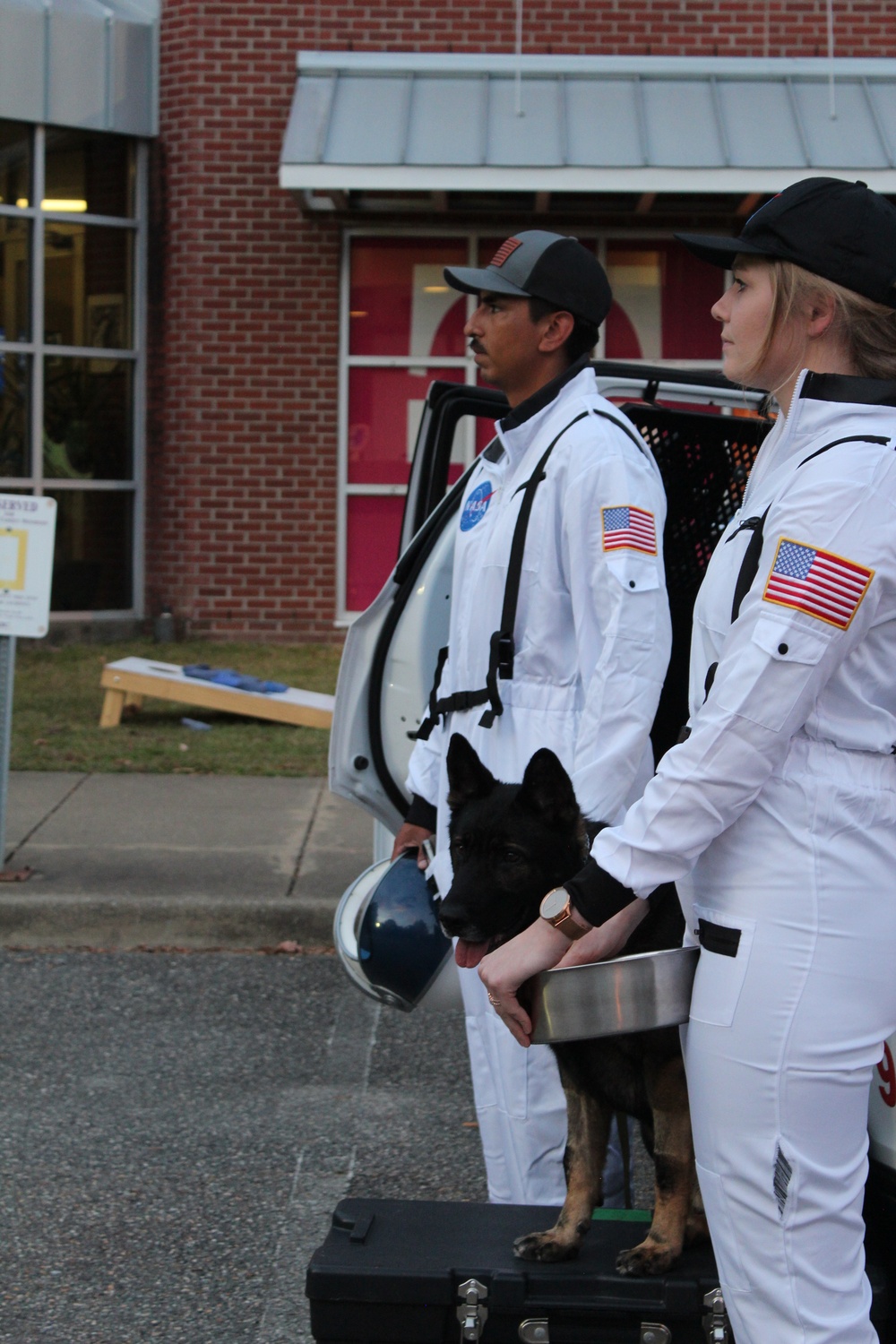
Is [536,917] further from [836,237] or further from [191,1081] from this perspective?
[191,1081]

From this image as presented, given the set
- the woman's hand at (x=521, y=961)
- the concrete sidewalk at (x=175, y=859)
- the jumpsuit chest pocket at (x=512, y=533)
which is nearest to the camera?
the woman's hand at (x=521, y=961)

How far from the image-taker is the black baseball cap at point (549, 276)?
11.1 ft

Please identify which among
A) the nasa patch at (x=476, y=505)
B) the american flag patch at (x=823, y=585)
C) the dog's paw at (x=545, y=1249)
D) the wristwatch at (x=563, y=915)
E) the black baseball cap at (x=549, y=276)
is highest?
the black baseball cap at (x=549, y=276)

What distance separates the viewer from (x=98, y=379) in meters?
13.6

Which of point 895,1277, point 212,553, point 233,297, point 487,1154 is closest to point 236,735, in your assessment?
point 212,553

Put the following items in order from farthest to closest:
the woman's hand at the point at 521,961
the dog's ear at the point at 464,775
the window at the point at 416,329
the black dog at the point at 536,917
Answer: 1. the window at the point at 416,329
2. the dog's ear at the point at 464,775
3. the black dog at the point at 536,917
4. the woman's hand at the point at 521,961

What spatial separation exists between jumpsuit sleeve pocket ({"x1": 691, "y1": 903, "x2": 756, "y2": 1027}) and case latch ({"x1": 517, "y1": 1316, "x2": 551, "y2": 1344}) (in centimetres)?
77

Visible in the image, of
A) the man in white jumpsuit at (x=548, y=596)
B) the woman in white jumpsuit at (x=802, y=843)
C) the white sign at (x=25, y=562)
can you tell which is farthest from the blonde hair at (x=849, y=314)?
the white sign at (x=25, y=562)

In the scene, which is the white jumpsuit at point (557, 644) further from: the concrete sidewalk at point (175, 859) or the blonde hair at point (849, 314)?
the concrete sidewalk at point (175, 859)

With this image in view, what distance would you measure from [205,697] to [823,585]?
26.6 ft

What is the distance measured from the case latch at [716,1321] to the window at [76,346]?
38.0 feet

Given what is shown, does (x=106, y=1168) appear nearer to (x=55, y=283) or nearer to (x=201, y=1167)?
(x=201, y=1167)

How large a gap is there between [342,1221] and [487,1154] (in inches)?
28.1

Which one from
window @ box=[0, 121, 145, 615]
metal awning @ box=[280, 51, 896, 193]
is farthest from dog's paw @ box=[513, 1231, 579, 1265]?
window @ box=[0, 121, 145, 615]
